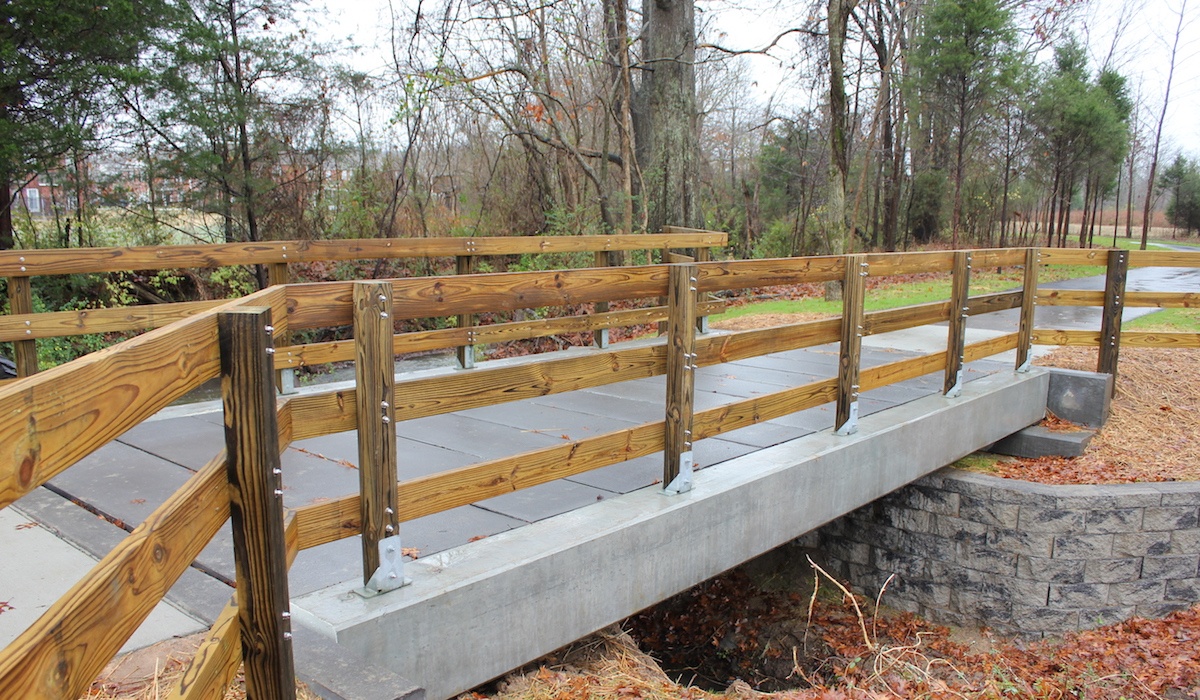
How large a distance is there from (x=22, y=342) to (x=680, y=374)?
3.84 meters

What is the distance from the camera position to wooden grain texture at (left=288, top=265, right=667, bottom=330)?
2885 mm

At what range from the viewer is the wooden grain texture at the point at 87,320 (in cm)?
482

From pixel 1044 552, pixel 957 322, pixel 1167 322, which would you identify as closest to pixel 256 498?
pixel 957 322

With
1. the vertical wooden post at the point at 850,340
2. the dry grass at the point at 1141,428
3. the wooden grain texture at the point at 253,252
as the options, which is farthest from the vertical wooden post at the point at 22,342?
the dry grass at the point at 1141,428

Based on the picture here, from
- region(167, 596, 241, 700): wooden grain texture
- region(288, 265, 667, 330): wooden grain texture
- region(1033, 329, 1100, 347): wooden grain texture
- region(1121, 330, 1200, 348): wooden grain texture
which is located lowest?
region(1121, 330, 1200, 348): wooden grain texture

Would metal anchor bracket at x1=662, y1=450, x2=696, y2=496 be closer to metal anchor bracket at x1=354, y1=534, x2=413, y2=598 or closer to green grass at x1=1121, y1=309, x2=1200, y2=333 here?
metal anchor bracket at x1=354, y1=534, x2=413, y2=598

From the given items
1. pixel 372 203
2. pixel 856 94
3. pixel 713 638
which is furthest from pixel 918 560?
pixel 856 94

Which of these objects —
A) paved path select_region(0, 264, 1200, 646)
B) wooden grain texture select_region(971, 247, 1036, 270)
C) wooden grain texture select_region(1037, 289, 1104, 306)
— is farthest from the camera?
wooden grain texture select_region(1037, 289, 1104, 306)

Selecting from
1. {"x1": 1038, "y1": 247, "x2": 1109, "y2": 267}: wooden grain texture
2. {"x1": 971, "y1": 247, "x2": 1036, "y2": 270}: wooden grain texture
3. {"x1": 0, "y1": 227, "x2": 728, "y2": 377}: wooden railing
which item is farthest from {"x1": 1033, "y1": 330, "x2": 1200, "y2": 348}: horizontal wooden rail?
{"x1": 0, "y1": 227, "x2": 728, "y2": 377}: wooden railing

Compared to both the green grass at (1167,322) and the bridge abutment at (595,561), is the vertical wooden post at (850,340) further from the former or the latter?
the green grass at (1167,322)

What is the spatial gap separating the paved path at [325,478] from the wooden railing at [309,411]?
0.44 m

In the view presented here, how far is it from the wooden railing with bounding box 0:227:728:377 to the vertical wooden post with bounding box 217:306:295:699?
7.48ft

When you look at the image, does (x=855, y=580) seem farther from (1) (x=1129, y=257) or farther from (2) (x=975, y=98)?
(2) (x=975, y=98)

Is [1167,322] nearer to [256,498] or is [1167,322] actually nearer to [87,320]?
[87,320]
